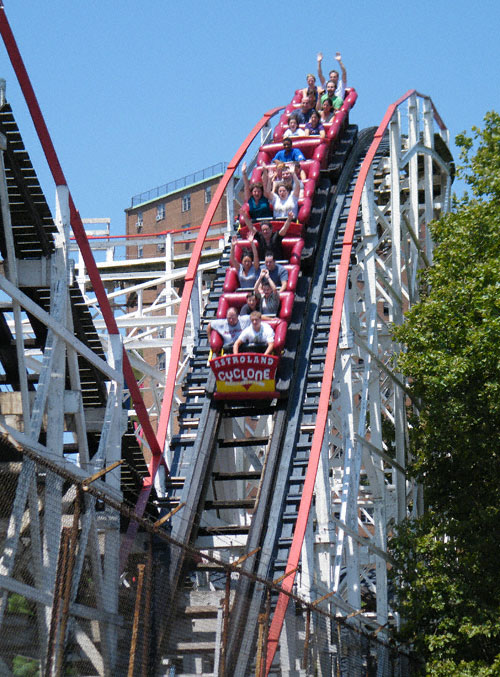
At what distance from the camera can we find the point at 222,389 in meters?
12.9

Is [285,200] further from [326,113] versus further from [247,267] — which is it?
[326,113]

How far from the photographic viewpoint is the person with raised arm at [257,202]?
16.1 metres

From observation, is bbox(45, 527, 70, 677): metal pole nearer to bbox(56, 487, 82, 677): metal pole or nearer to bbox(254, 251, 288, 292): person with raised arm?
bbox(56, 487, 82, 677): metal pole

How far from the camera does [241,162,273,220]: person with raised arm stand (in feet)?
52.9

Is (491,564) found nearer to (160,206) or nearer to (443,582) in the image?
(443,582)

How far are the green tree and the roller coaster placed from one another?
1.54 ft

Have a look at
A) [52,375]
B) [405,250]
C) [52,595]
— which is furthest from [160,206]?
[52,595]

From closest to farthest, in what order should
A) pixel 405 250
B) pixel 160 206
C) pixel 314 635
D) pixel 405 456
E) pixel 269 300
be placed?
pixel 314 635
pixel 269 300
pixel 405 456
pixel 405 250
pixel 160 206

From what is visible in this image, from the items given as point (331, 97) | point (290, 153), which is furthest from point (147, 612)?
point (331, 97)

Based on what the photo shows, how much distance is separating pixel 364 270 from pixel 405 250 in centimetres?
280

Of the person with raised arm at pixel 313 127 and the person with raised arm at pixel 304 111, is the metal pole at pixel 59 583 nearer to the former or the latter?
the person with raised arm at pixel 313 127

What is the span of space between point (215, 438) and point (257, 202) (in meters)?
4.59

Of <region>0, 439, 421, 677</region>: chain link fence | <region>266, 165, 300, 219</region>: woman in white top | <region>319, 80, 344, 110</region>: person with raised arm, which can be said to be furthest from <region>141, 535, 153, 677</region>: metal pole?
<region>319, 80, 344, 110</region>: person with raised arm

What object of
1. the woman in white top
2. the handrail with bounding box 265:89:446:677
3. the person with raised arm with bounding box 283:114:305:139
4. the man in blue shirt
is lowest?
the handrail with bounding box 265:89:446:677
